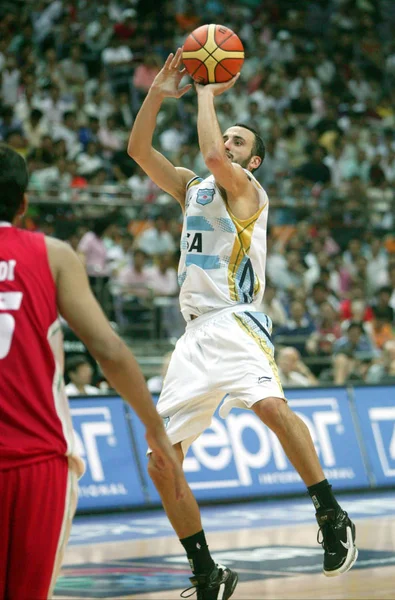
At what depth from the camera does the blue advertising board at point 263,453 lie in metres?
11.5

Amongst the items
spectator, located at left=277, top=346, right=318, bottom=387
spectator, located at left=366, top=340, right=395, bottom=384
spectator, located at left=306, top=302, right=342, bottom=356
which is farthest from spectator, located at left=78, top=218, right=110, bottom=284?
spectator, located at left=366, top=340, right=395, bottom=384

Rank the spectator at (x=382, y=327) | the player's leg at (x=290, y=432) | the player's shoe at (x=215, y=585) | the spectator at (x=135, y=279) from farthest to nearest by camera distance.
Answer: the spectator at (x=382, y=327)
the spectator at (x=135, y=279)
the player's leg at (x=290, y=432)
the player's shoe at (x=215, y=585)

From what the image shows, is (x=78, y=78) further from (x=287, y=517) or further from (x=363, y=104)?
(x=287, y=517)

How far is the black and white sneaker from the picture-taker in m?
5.77

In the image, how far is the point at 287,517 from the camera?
411 inches

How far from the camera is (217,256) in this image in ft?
20.2

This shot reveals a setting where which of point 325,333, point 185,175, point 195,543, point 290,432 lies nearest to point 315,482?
point 290,432

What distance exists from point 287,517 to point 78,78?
30.6 feet

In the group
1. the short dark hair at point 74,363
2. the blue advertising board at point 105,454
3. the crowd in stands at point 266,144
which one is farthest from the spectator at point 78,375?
the crowd in stands at point 266,144

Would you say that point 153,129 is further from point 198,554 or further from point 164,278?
point 164,278

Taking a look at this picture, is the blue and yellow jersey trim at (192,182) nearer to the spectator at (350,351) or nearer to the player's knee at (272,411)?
the player's knee at (272,411)

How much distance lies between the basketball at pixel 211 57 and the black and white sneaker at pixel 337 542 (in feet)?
8.28

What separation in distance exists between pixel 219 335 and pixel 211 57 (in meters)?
1.61

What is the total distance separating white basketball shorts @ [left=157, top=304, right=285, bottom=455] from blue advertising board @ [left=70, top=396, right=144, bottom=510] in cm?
513
